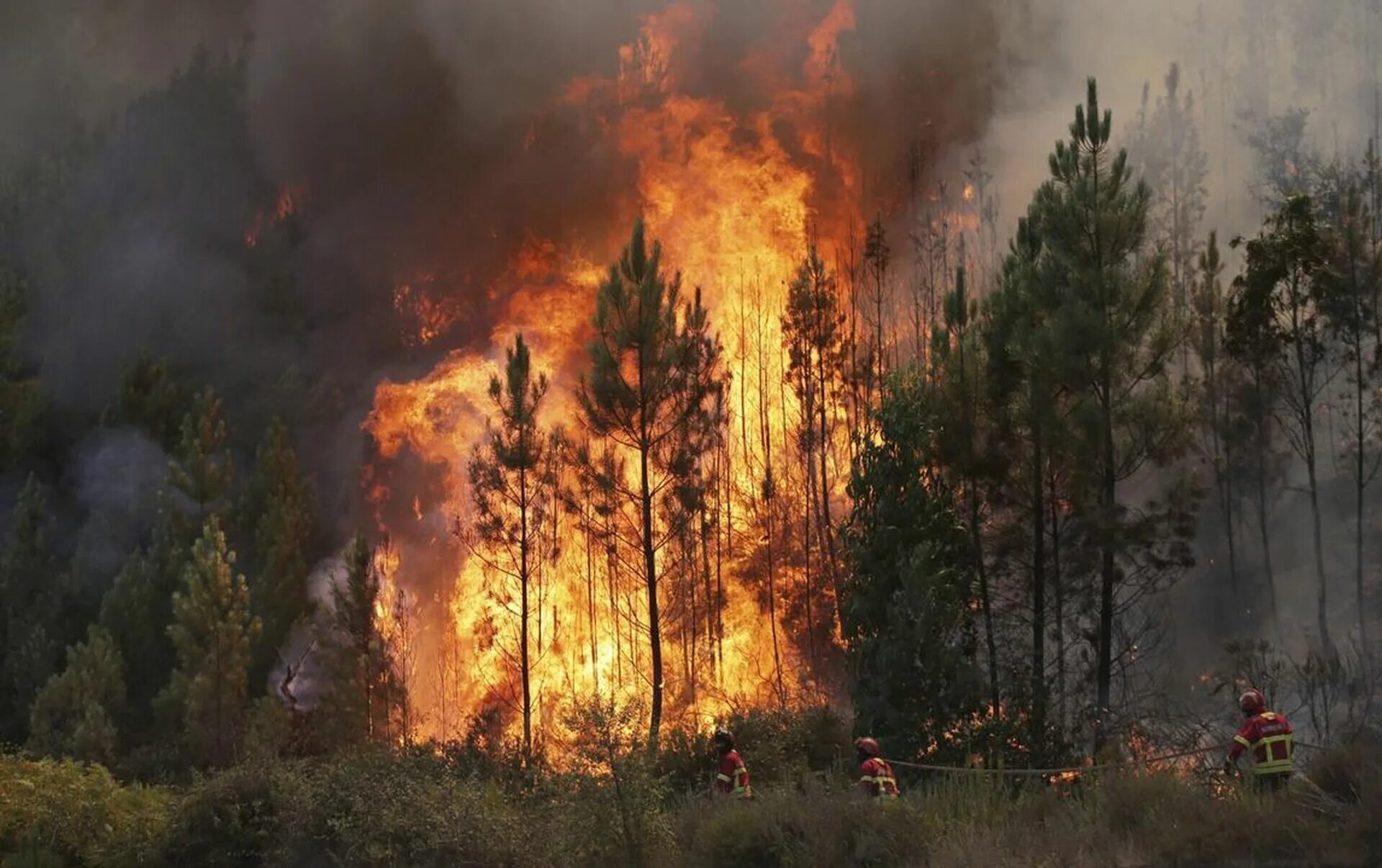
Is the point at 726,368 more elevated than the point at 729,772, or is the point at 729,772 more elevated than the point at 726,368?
the point at 726,368

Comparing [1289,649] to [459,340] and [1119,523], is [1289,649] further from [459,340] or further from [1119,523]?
[459,340]

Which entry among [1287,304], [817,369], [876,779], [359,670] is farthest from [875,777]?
[1287,304]

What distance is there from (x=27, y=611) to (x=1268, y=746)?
39.9 m

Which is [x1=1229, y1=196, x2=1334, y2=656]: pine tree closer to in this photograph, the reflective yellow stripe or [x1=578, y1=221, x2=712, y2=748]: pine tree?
[x1=578, y1=221, x2=712, y2=748]: pine tree

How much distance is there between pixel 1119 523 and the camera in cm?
2348

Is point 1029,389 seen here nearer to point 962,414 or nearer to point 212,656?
point 962,414

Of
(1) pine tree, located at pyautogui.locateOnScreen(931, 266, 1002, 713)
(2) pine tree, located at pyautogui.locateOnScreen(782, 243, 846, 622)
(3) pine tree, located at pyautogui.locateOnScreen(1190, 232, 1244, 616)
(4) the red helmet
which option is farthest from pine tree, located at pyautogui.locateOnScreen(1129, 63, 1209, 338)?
(4) the red helmet

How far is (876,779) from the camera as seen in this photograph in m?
14.5

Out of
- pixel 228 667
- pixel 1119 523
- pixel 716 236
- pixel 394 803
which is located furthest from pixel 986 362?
pixel 228 667

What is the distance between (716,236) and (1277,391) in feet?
60.5

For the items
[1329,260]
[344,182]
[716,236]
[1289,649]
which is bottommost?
[1289,649]

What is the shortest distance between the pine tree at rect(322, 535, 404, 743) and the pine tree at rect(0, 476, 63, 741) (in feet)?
37.6

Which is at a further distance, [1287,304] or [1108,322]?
[1287,304]

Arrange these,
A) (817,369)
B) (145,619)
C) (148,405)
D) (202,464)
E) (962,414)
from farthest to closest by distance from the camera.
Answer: (148,405) → (202,464) → (817,369) → (145,619) → (962,414)
